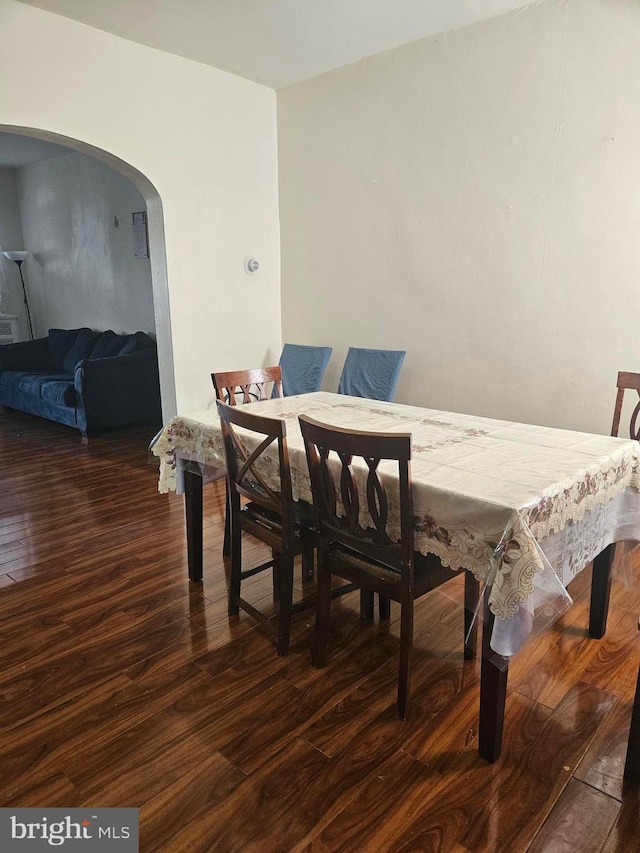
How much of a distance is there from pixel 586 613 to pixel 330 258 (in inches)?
124

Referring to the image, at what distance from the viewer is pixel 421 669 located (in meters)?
2.14

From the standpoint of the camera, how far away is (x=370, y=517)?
1.94m

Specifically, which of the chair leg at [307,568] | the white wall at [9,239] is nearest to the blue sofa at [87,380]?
the white wall at [9,239]

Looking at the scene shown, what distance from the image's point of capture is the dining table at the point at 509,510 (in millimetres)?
1577

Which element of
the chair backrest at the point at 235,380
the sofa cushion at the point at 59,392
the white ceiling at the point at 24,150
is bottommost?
the sofa cushion at the point at 59,392

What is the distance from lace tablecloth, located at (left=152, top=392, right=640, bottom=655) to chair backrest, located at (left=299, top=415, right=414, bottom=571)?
0.24ft

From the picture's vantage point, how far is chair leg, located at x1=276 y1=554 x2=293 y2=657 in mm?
2176

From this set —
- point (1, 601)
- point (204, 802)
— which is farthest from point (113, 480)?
point (204, 802)

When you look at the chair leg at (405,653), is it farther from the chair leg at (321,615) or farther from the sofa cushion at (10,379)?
the sofa cushion at (10,379)

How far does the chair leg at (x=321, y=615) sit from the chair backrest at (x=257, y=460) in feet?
0.70

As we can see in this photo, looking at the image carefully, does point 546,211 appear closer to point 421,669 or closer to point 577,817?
point 421,669

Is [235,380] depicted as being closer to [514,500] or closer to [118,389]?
[514,500]

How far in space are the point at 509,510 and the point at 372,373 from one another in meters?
2.61

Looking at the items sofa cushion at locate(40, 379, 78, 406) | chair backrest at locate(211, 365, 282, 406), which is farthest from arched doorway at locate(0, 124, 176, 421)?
sofa cushion at locate(40, 379, 78, 406)
